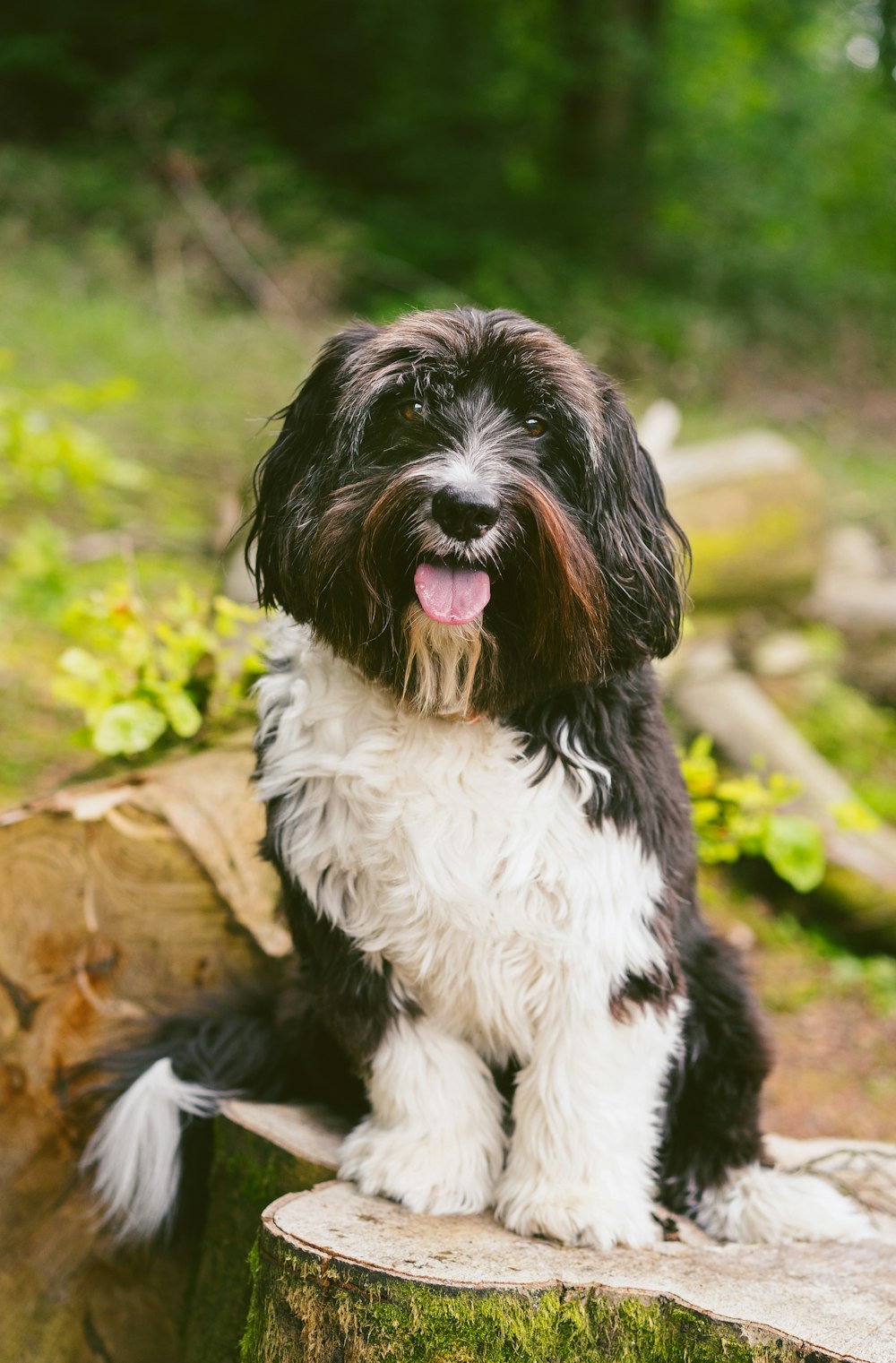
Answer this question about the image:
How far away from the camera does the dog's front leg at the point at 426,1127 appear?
7.59 feet

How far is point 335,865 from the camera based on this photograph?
2.25m

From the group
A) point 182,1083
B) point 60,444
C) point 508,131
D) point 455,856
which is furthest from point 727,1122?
point 508,131

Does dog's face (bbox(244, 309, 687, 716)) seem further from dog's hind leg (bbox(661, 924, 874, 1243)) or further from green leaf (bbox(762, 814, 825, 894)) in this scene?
green leaf (bbox(762, 814, 825, 894))

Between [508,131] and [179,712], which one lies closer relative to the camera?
[179,712]

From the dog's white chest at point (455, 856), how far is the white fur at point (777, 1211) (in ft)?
2.24

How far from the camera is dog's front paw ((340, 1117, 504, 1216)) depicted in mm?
2287

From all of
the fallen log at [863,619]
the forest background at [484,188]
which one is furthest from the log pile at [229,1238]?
the forest background at [484,188]

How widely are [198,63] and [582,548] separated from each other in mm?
14181

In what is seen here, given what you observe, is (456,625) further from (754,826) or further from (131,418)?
(131,418)

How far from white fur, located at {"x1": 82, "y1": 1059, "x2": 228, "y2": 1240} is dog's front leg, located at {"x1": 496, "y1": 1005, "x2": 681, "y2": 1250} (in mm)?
680

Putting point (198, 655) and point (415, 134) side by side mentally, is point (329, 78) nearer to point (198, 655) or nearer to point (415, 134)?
point (415, 134)

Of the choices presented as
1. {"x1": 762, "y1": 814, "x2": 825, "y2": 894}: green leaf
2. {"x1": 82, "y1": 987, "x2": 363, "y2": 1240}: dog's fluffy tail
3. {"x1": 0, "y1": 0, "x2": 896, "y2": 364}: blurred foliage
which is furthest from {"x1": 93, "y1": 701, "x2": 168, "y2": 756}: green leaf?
{"x1": 0, "y1": 0, "x2": 896, "y2": 364}: blurred foliage

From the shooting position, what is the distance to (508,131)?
14172mm

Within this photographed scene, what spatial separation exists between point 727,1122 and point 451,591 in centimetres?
132
